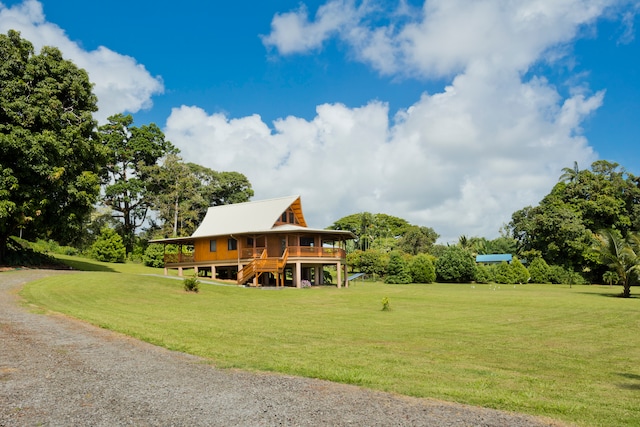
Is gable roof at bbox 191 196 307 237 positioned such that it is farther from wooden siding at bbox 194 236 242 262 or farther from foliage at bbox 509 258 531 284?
foliage at bbox 509 258 531 284

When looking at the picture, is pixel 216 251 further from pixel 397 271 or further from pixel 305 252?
pixel 397 271

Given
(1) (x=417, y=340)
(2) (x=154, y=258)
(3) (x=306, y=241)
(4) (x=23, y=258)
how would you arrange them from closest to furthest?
(1) (x=417, y=340) → (4) (x=23, y=258) → (3) (x=306, y=241) → (2) (x=154, y=258)

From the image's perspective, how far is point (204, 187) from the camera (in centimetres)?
5622

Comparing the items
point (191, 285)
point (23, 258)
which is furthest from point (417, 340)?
point (23, 258)

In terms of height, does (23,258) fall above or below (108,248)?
below

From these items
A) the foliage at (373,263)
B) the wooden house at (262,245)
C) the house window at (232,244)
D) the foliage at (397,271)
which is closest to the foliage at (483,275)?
the foliage at (397,271)

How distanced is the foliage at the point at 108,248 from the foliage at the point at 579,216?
43910 mm

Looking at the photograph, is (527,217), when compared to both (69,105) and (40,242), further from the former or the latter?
(40,242)

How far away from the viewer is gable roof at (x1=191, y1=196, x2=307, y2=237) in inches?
1330

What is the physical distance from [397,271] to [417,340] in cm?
3114

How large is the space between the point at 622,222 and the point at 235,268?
41.8 meters

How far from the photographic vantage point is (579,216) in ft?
163

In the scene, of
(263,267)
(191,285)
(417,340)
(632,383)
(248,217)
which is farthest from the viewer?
(248,217)

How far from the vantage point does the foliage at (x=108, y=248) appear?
4488cm
